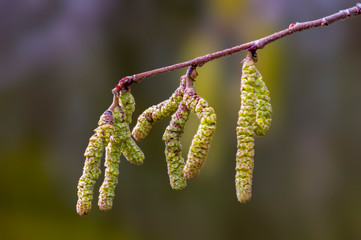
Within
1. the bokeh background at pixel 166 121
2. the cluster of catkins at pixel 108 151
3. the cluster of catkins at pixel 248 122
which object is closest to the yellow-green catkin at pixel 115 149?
the cluster of catkins at pixel 108 151

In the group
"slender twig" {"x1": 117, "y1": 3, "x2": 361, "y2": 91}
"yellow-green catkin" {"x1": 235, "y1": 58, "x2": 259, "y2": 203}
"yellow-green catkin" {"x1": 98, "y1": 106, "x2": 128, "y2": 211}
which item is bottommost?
"yellow-green catkin" {"x1": 235, "y1": 58, "x2": 259, "y2": 203}

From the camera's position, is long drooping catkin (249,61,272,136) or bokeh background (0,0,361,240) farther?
bokeh background (0,0,361,240)

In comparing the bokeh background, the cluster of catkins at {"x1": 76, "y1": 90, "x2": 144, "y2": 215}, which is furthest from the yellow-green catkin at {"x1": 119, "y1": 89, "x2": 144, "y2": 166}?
the bokeh background

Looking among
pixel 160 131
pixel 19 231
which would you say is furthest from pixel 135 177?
pixel 19 231

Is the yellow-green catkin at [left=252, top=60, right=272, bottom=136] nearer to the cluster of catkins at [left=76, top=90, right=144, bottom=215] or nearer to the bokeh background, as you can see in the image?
the cluster of catkins at [left=76, top=90, right=144, bottom=215]

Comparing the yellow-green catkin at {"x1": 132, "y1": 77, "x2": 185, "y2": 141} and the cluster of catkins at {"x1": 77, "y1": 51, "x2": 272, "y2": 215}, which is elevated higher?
the yellow-green catkin at {"x1": 132, "y1": 77, "x2": 185, "y2": 141}

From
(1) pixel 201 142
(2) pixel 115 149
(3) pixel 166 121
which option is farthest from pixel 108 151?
(3) pixel 166 121

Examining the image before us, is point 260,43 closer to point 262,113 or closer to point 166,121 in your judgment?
point 262,113

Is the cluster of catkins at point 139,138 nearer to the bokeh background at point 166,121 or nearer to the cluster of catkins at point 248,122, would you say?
the cluster of catkins at point 248,122
